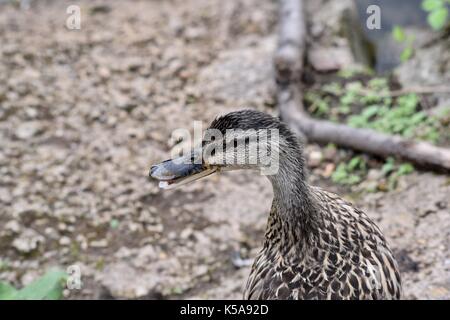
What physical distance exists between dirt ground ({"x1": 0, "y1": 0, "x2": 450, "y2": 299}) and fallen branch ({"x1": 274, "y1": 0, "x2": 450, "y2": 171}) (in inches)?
7.4

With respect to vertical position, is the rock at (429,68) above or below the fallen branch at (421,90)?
above

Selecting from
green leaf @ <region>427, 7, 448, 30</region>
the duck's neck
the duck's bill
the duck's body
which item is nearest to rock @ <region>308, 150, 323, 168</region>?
green leaf @ <region>427, 7, 448, 30</region>

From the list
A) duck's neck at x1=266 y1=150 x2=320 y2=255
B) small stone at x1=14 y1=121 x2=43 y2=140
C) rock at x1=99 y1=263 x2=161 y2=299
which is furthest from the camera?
small stone at x1=14 y1=121 x2=43 y2=140

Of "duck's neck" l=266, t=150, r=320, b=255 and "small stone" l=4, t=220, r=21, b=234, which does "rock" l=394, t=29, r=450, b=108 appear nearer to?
"duck's neck" l=266, t=150, r=320, b=255

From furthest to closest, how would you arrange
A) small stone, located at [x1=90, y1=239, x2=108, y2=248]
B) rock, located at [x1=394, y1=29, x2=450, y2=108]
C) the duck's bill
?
rock, located at [x1=394, y1=29, x2=450, y2=108] < small stone, located at [x1=90, y1=239, x2=108, y2=248] < the duck's bill

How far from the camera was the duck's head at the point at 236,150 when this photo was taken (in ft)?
9.34

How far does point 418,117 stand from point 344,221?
2205 mm

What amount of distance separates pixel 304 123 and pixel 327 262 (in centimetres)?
255

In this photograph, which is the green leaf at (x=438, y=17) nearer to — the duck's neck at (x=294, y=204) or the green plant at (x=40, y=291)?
the duck's neck at (x=294, y=204)

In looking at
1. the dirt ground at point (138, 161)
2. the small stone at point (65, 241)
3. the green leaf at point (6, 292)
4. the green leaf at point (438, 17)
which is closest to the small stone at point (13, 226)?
the dirt ground at point (138, 161)

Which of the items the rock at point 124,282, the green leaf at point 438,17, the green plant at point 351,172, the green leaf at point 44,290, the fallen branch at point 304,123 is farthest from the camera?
the green leaf at point 438,17

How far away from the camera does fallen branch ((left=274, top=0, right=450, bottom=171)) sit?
4535 mm

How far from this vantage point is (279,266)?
10.0 feet
